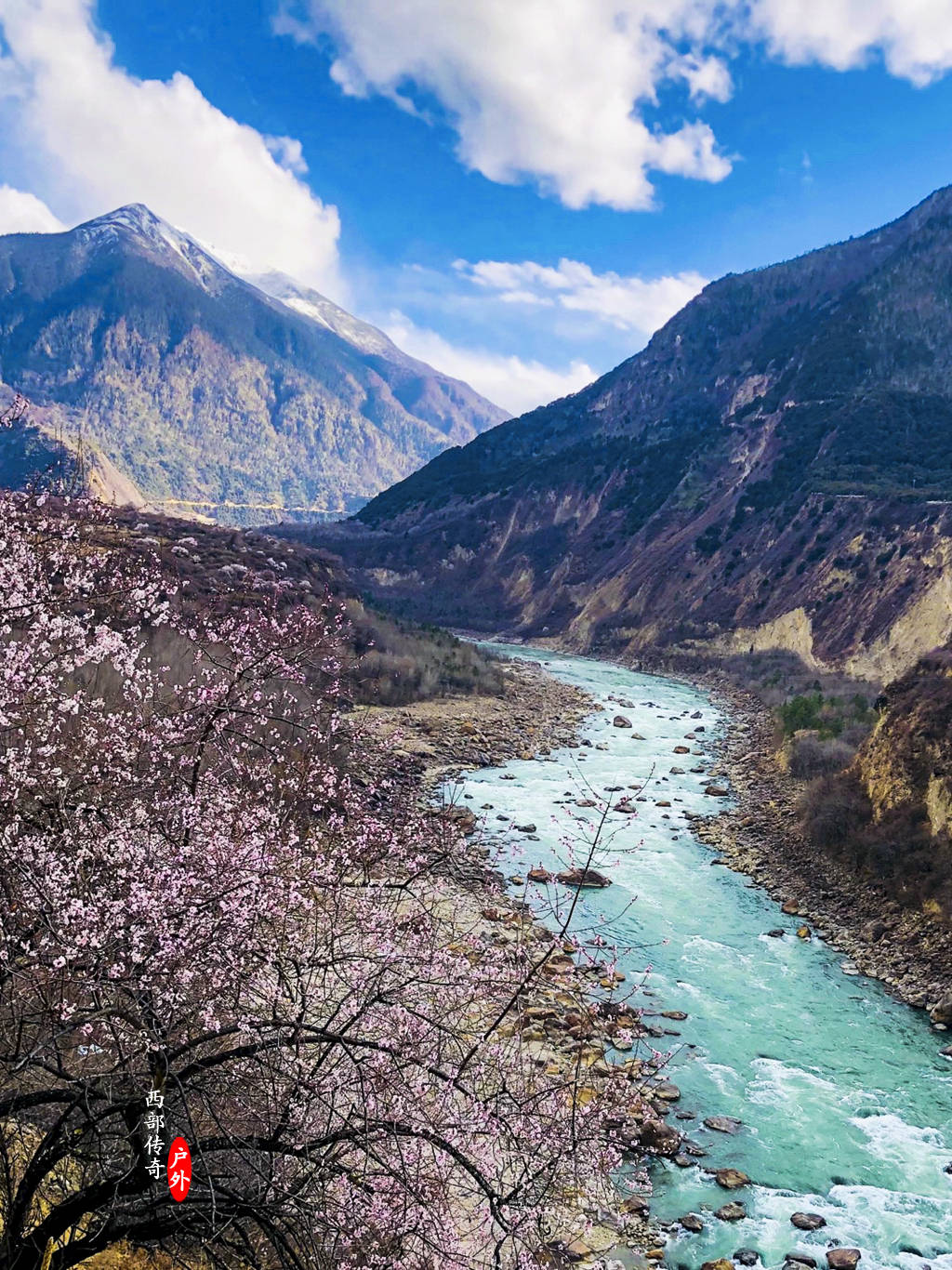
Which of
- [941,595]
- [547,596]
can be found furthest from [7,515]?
[547,596]

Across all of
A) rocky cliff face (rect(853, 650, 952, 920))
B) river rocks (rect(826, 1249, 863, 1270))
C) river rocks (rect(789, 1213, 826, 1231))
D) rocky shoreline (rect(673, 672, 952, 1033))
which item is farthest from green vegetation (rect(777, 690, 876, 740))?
river rocks (rect(826, 1249, 863, 1270))

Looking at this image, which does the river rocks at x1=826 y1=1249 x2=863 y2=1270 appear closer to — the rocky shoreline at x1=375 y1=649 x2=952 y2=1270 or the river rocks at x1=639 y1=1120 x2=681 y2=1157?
the rocky shoreline at x1=375 y1=649 x2=952 y2=1270

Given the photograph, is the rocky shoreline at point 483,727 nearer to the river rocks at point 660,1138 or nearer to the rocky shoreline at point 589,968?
the rocky shoreline at point 589,968

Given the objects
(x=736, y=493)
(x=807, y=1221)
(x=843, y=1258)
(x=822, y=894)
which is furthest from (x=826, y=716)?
(x=736, y=493)

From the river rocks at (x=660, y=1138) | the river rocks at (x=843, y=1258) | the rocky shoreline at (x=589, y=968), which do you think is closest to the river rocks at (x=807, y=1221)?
the rocky shoreline at (x=589, y=968)

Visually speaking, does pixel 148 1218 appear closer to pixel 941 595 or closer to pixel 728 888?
pixel 728 888

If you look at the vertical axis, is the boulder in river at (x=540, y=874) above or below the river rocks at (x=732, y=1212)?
above

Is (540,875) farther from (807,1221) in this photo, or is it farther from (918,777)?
(807,1221)
